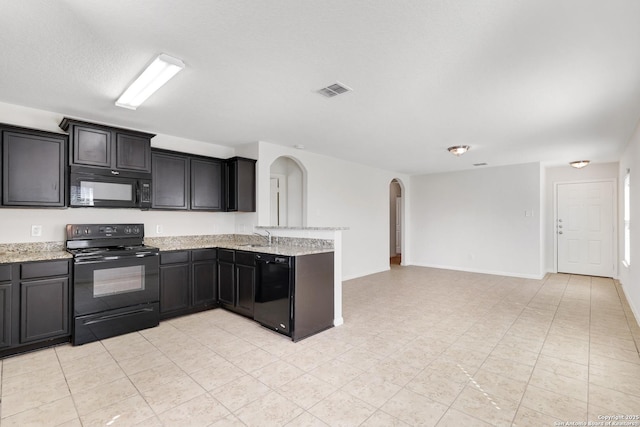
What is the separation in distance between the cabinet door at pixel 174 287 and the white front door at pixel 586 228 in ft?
25.4

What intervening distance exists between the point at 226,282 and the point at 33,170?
238 centimetres

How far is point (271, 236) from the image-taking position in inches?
178

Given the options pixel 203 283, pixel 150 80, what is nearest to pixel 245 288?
pixel 203 283

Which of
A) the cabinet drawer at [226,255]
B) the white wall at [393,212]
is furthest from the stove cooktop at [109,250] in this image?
the white wall at [393,212]

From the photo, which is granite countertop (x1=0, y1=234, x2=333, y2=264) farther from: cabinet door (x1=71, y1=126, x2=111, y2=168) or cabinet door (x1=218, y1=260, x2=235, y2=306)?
cabinet door (x1=71, y1=126, x2=111, y2=168)

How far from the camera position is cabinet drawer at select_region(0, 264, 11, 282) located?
276cm

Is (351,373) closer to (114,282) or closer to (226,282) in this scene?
(226,282)

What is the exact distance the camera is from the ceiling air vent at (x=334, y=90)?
278cm

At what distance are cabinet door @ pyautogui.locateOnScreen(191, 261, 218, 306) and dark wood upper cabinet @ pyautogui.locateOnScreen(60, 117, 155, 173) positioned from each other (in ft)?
4.63

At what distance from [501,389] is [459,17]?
2.61m

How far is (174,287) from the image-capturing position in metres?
3.91

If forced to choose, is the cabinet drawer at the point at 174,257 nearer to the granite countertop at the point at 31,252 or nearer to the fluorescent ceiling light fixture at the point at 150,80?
the granite countertop at the point at 31,252

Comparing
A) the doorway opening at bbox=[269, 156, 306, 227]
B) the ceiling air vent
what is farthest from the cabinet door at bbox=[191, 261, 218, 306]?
the ceiling air vent

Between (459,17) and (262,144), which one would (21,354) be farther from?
(459,17)
